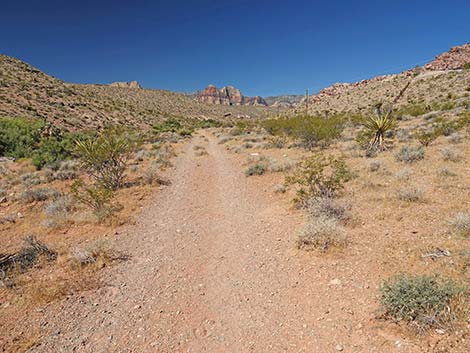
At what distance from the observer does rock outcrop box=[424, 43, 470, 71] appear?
5506cm

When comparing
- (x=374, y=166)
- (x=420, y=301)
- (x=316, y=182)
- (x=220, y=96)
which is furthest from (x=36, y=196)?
(x=220, y=96)

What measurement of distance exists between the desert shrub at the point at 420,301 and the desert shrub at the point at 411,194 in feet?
12.1

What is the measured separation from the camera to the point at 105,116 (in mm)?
40906

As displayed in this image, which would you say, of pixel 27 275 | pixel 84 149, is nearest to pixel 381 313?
pixel 27 275

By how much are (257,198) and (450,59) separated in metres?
68.2

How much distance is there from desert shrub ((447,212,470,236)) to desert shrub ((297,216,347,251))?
1936 mm

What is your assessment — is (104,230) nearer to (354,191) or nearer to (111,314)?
(111,314)

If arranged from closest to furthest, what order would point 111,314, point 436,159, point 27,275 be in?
point 111,314, point 27,275, point 436,159

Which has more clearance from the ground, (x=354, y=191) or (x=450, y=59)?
(x=450, y=59)

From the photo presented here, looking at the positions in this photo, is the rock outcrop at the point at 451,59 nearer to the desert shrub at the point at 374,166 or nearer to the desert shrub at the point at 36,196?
the desert shrub at the point at 374,166

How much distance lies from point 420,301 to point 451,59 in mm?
72074

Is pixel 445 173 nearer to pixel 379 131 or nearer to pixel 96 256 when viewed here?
pixel 379 131

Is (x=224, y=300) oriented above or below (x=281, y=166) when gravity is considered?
below

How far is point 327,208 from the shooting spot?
23.3 feet
